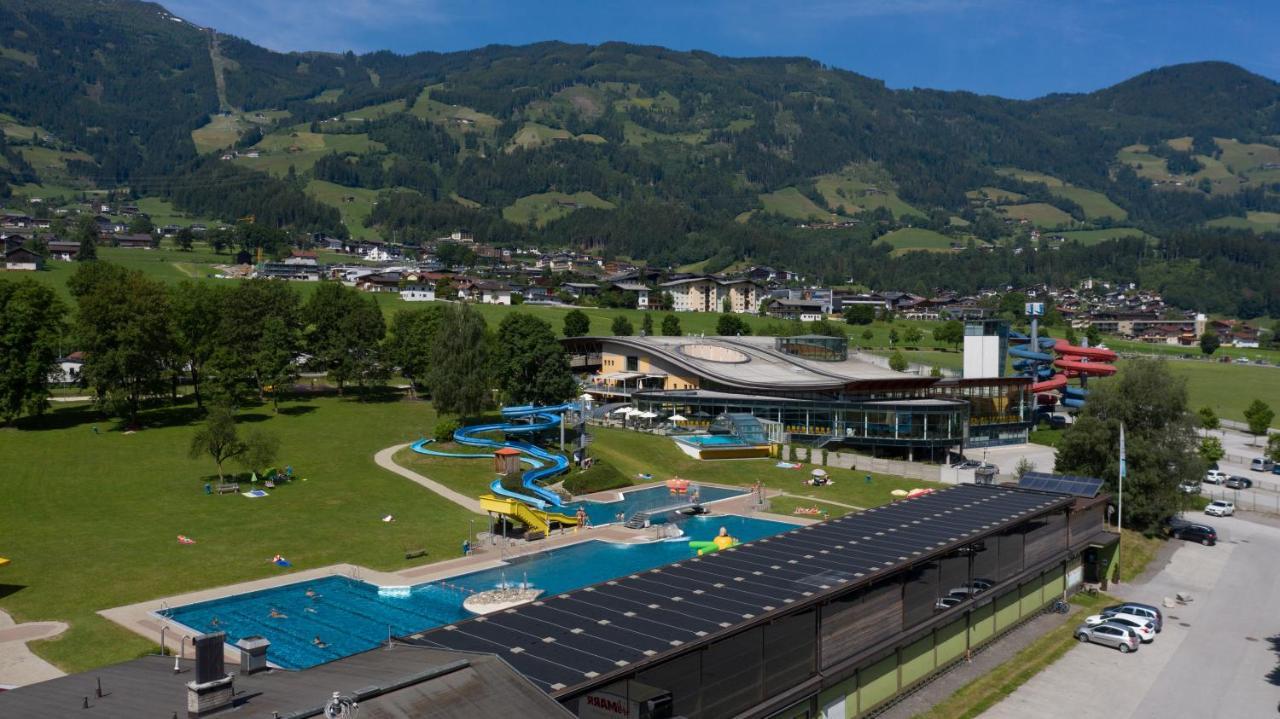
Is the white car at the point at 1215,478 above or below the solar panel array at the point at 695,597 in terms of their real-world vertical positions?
below

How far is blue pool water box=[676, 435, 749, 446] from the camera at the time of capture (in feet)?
202

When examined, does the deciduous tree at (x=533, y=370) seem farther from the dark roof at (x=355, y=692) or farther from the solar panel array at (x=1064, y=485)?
the dark roof at (x=355, y=692)

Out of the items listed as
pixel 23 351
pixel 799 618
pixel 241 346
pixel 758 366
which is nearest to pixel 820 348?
pixel 758 366

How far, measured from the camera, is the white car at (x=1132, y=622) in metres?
30.2

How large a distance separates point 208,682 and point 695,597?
10.9 meters

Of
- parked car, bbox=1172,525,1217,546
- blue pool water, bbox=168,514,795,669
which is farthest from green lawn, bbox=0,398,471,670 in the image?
parked car, bbox=1172,525,1217,546

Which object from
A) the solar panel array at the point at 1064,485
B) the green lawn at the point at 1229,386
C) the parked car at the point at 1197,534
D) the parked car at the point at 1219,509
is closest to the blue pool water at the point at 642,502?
the solar panel array at the point at 1064,485

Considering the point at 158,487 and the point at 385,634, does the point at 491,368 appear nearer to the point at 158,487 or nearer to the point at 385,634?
the point at 158,487

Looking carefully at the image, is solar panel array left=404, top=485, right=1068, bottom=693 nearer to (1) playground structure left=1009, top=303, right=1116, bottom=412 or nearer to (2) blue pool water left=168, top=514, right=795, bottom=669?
(2) blue pool water left=168, top=514, right=795, bottom=669

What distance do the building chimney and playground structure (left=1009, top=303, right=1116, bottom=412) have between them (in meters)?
76.4

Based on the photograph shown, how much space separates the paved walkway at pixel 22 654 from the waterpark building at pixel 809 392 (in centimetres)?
4680

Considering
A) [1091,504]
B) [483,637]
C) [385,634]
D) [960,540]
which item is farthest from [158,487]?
[1091,504]

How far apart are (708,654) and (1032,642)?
1691cm

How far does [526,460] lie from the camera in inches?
2116
